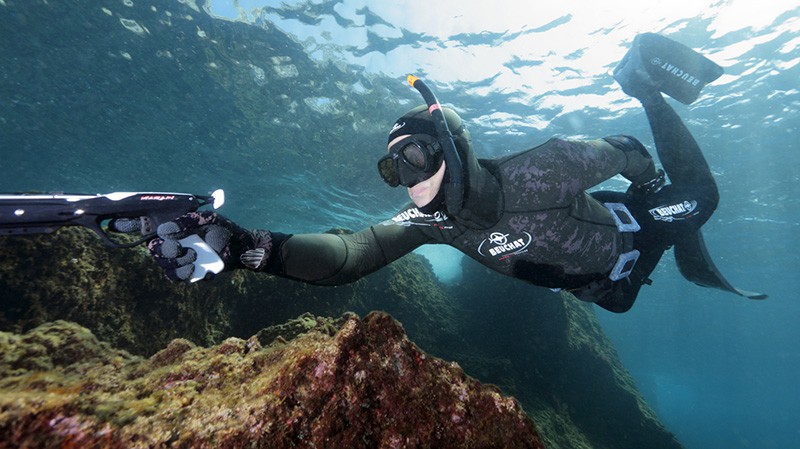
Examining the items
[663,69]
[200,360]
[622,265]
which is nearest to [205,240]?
[200,360]

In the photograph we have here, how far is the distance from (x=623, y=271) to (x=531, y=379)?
7212 mm

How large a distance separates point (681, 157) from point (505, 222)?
3.55 meters

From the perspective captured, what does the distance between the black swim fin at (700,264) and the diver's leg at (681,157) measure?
652 mm

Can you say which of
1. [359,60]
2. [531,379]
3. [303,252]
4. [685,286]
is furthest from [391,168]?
[685,286]

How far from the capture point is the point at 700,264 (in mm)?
4973

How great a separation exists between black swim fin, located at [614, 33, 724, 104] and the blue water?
4.76 m

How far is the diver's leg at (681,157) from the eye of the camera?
4.61m

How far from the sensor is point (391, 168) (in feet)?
11.0

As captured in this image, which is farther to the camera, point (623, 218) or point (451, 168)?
point (623, 218)

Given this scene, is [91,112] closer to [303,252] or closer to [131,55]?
[131,55]

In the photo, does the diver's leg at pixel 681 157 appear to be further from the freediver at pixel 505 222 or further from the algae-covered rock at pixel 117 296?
the algae-covered rock at pixel 117 296

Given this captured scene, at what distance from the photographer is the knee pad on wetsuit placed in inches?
155

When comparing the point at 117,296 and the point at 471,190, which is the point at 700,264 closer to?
the point at 471,190

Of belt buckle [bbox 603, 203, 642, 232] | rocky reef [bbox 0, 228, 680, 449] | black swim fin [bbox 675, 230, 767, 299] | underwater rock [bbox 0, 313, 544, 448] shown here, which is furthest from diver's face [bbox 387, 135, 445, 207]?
black swim fin [bbox 675, 230, 767, 299]
